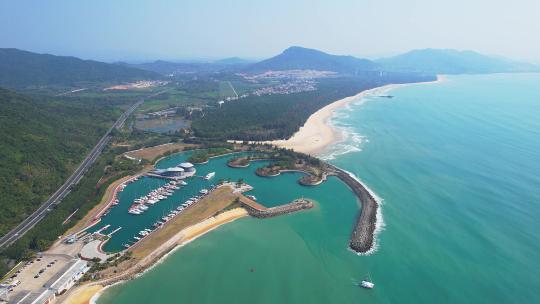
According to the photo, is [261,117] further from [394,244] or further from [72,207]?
[394,244]

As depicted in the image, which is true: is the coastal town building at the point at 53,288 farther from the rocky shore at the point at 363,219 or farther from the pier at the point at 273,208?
the rocky shore at the point at 363,219

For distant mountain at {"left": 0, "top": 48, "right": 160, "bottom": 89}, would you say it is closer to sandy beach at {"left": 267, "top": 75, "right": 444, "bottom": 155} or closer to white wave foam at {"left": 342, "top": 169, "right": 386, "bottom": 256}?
sandy beach at {"left": 267, "top": 75, "right": 444, "bottom": 155}

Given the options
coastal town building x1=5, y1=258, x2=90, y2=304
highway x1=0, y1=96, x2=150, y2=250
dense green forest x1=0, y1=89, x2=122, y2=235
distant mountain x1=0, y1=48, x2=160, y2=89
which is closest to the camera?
coastal town building x1=5, y1=258, x2=90, y2=304

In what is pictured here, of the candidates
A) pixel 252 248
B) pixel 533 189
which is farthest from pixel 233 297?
pixel 533 189

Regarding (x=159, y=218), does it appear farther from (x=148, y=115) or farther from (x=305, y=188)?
(x=148, y=115)

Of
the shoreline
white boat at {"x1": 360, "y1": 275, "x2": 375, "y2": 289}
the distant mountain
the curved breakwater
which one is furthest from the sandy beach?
the distant mountain
